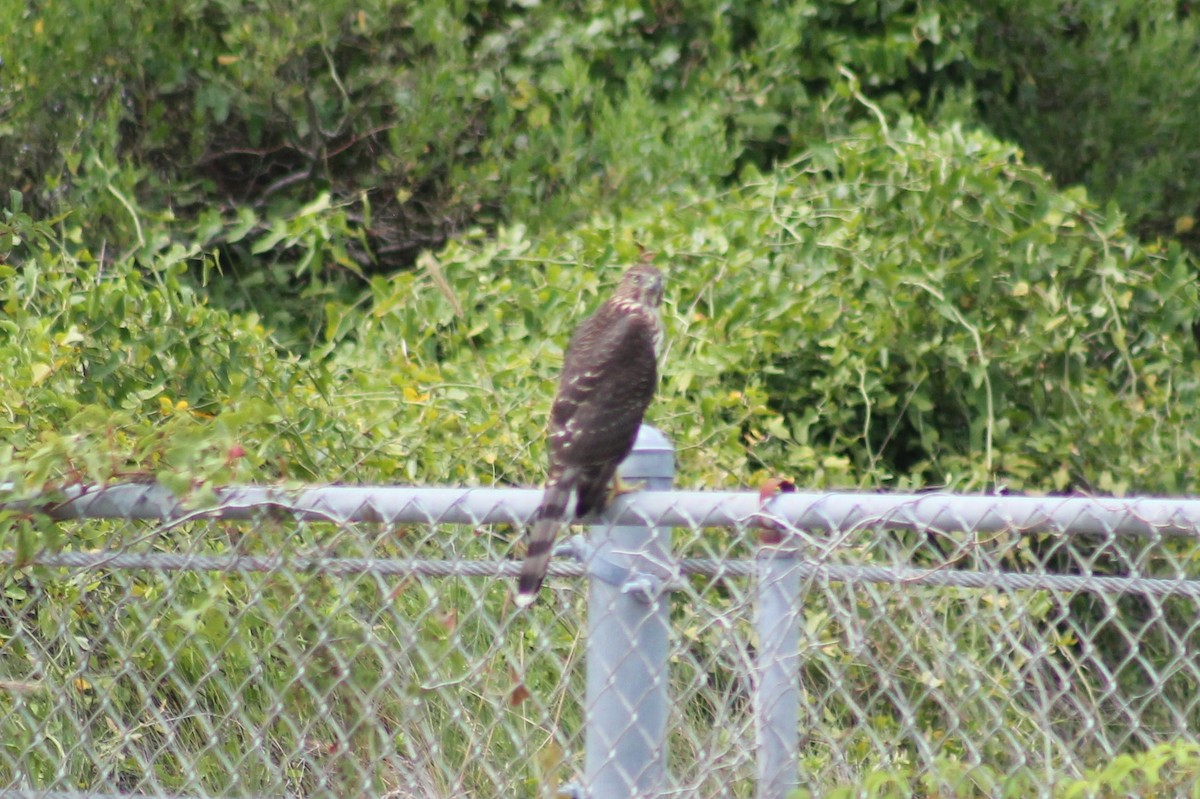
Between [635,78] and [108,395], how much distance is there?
10.9 feet

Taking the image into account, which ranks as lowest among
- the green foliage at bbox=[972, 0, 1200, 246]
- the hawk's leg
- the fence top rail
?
the green foliage at bbox=[972, 0, 1200, 246]

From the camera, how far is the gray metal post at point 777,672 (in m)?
2.20

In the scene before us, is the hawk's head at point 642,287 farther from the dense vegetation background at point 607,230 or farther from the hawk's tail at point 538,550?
the hawk's tail at point 538,550

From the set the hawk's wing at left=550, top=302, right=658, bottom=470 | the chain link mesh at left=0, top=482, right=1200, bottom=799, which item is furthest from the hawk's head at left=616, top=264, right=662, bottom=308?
the chain link mesh at left=0, top=482, right=1200, bottom=799

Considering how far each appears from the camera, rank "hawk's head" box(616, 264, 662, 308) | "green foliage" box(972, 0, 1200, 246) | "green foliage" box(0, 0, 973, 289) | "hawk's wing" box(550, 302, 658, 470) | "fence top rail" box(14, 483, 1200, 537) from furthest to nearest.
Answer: "green foliage" box(972, 0, 1200, 246) < "green foliage" box(0, 0, 973, 289) < "hawk's head" box(616, 264, 662, 308) < "hawk's wing" box(550, 302, 658, 470) < "fence top rail" box(14, 483, 1200, 537)

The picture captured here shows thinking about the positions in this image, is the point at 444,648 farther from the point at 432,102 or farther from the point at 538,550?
the point at 432,102

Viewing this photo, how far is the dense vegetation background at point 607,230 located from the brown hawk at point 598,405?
0.53m

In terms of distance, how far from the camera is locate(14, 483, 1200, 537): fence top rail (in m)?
2.11

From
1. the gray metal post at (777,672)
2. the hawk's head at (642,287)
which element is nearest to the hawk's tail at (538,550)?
the gray metal post at (777,672)

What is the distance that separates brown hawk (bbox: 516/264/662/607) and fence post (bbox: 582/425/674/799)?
15cm

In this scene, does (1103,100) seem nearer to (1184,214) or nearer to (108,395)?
(1184,214)

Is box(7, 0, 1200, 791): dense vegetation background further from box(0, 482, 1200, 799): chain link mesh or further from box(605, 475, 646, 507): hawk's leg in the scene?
box(605, 475, 646, 507): hawk's leg

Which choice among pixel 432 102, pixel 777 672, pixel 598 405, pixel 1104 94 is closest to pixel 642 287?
pixel 598 405

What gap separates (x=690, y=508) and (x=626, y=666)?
0.82 ft
